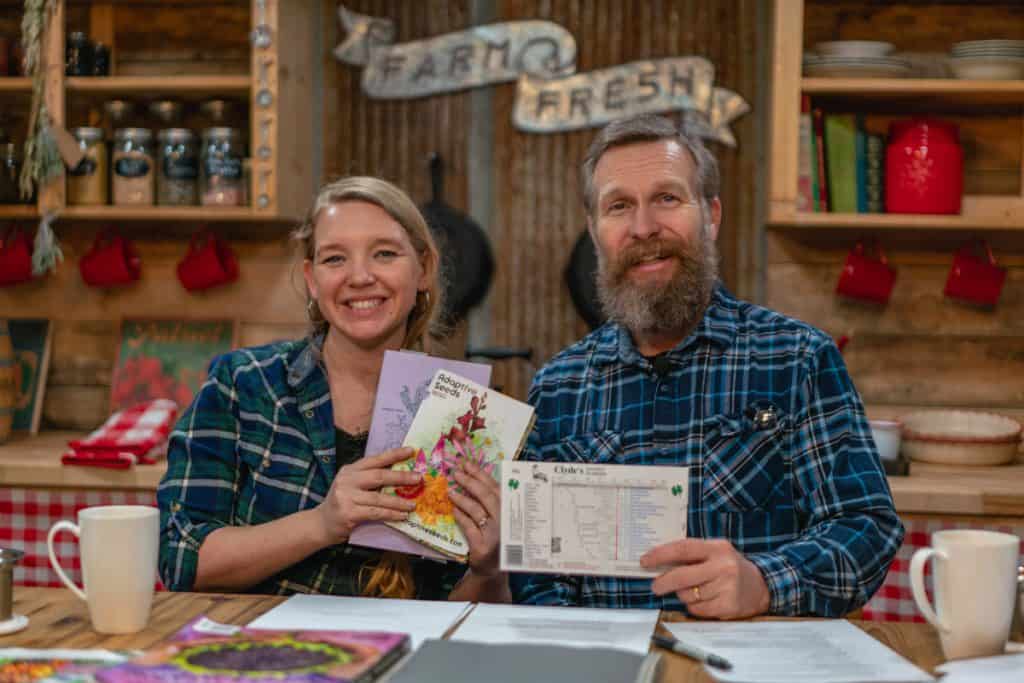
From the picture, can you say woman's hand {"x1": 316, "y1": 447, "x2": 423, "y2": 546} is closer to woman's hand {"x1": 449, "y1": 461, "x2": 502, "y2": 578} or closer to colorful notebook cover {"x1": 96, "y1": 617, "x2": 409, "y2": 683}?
woman's hand {"x1": 449, "y1": 461, "x2": 502, "y2": 578}

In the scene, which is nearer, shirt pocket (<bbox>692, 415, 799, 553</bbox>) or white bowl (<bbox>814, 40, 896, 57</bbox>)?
shirt pocket (<bbox>692, 415, 799, 553</bbox>)

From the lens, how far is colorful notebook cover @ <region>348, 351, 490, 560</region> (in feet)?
4.46

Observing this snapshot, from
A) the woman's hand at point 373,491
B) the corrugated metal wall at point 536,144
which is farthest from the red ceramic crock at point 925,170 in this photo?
the woman's hand at point 373,491

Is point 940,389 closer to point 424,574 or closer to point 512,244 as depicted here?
point 512,244

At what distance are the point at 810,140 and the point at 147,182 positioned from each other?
5.68ft

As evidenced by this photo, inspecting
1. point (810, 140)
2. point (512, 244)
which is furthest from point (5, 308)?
point (810, 140)

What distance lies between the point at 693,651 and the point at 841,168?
206cm

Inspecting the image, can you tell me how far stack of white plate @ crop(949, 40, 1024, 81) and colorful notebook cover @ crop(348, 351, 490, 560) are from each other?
1.99 metres

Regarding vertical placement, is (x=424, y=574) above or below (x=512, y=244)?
below

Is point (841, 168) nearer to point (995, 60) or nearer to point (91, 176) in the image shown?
point (995, 60)

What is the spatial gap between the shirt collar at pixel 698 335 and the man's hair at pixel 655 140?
0.14m

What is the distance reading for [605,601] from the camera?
1606 mm

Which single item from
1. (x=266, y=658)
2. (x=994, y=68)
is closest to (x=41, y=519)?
(x=266, y=658)

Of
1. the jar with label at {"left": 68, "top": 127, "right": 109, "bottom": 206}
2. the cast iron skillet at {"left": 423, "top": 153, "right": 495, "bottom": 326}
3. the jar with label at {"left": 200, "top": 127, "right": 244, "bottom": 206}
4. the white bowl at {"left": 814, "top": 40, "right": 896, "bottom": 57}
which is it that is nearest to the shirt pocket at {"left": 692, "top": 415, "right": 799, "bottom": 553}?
the white bowl at {"left": 814, "top": 40, "right": 896, "bottom": 57}
